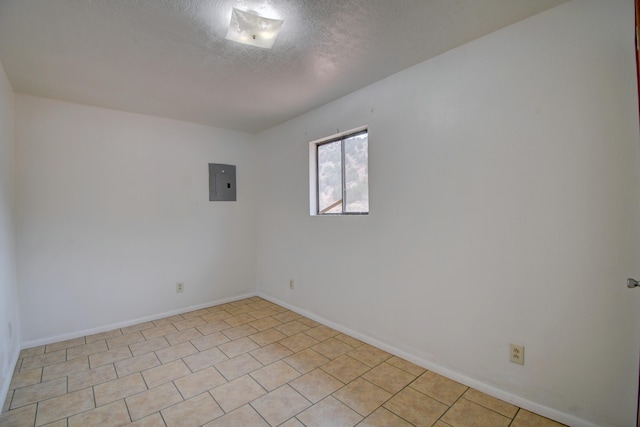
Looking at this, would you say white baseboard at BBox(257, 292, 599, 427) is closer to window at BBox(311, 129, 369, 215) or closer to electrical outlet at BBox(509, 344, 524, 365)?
electrical outlet at BBox(509, 344, 524, 365)

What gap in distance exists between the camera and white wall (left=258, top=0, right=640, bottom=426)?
59.4 inches

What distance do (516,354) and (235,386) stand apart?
1858mm

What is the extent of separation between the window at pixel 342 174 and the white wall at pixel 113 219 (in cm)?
137

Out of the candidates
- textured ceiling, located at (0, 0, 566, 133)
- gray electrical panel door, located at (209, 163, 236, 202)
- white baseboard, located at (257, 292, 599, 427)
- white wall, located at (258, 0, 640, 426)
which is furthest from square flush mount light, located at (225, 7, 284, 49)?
white baseboard, located at (257, 292, 599, 427)

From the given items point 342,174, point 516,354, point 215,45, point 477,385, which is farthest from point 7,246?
point 516,354

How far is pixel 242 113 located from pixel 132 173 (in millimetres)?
1388

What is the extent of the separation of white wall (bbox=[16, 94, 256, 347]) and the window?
4.49 ft

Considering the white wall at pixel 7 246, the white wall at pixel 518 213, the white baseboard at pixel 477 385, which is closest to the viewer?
the white wall at pixel 518 213

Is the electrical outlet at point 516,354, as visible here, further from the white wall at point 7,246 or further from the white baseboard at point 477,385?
the white wall at point 7,246

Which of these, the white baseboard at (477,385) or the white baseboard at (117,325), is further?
the white baseboard at (117,325)

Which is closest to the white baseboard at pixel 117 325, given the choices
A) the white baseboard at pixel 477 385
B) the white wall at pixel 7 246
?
the white wall at pixel 7 246

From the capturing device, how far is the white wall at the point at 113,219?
9.08ft

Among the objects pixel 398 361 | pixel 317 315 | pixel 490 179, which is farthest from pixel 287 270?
pixel 490 179

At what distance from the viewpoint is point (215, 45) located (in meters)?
1.94
